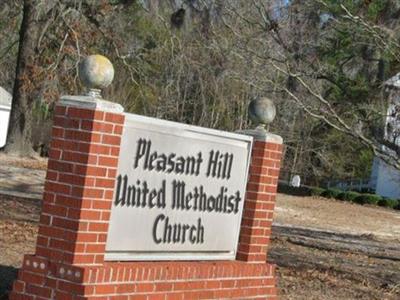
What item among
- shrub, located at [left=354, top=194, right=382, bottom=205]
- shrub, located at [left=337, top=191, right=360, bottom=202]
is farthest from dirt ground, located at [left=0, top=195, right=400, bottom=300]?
shrub, located at [left=354, top=194, right=382, bottom=205]

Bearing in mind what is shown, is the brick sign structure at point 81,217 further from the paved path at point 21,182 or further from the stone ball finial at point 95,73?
the paved path at point 21,182

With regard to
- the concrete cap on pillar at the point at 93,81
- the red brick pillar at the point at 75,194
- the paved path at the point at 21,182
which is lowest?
the paved path at the point at 21,182

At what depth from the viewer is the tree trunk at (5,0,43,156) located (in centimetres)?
3098

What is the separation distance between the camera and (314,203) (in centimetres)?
3136

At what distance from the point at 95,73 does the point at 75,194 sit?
97 centimetres

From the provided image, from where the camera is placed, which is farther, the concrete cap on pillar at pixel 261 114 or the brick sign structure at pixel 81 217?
the concrete cap on pillar at pixel 261 114

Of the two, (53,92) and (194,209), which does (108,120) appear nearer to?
(194,209)

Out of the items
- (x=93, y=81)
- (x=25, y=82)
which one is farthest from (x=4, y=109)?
(x=93, y=81)

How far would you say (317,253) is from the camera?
15555mm

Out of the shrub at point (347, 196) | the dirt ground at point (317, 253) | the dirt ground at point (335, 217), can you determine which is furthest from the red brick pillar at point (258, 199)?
the shrub at point (347, 196)

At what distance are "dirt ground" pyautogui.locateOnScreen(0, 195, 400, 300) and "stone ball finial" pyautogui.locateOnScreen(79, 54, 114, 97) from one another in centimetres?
249

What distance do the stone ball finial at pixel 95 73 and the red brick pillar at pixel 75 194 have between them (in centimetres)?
18

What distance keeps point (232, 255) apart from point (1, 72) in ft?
138

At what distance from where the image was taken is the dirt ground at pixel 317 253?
429 inches
